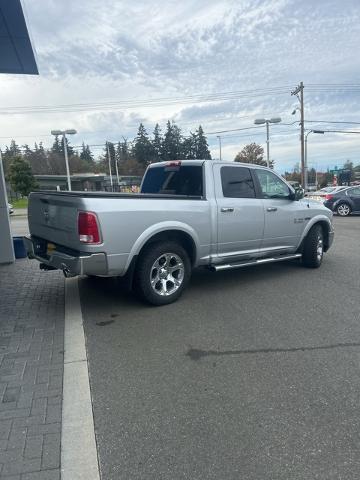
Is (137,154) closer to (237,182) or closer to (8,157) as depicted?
(8,157)

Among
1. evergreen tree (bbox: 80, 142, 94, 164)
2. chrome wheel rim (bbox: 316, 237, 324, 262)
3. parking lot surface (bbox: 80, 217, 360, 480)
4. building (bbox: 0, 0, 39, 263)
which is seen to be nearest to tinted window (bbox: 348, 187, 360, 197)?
chrome wheel rim (bbox: 316, 237, 324, 262)

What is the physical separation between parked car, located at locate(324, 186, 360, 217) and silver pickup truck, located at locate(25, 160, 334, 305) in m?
14.4

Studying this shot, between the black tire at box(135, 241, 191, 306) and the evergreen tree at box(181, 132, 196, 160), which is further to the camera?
the evergreen tree at box(181, 132, 196, 160)

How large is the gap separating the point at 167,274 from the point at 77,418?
2.73m

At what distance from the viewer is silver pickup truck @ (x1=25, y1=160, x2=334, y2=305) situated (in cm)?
470

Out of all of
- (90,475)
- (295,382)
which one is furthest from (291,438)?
(90,475)

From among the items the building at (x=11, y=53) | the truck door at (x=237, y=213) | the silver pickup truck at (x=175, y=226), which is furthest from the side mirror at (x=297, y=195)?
the building at (x=11, y=53)

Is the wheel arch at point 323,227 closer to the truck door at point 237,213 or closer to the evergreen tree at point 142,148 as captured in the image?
the truck door at point 237,213

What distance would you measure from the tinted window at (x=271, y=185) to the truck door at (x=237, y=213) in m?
0.26

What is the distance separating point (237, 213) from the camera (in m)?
6.06

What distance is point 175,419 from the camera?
2.86 m

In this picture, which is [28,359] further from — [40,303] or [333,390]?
[333,390]

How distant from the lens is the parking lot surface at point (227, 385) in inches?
96.7

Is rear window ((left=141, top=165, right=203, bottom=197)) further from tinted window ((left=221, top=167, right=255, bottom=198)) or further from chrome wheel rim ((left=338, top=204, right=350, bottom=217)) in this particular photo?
chrome wheel rim ((left=338, top=204, right=350, bottom=217))
